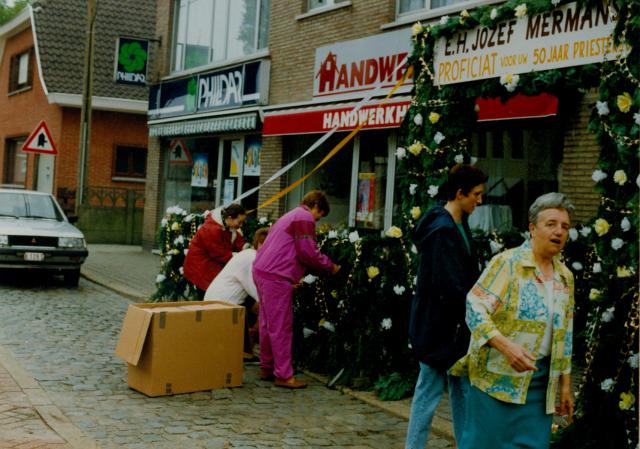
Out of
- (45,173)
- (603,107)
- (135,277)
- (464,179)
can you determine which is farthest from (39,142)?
(603,107)

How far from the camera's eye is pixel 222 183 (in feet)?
61.0

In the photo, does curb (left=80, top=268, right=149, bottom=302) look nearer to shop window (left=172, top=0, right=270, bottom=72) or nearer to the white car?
the white car

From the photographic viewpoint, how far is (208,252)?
30.3 ft

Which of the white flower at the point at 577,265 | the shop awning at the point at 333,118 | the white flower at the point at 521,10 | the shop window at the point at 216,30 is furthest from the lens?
the shop window at the point at 216,30

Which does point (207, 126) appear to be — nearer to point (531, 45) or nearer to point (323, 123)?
point (323, 123)

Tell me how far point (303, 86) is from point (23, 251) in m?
5.42

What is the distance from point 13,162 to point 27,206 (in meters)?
18.0

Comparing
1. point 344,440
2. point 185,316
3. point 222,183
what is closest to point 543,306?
point 344,440

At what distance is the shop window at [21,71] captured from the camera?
3017 cm

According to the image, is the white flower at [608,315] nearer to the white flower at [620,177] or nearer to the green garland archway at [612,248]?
the green garland archway at [612,248]

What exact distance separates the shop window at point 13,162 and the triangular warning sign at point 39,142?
1296cm

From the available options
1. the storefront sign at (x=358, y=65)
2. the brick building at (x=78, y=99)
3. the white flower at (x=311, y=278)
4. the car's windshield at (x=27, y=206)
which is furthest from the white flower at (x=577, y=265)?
the brick building at (x=78, y=99)

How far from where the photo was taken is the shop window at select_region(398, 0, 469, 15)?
12.5 m

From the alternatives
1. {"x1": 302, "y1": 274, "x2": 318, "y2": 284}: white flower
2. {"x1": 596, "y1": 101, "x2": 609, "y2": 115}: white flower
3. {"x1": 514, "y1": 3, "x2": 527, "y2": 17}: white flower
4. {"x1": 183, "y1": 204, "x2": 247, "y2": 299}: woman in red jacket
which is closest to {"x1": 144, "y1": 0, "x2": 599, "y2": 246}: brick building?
{"x1": 302, "y1": 274, "x2": 318, "y2": 284}: white flower
